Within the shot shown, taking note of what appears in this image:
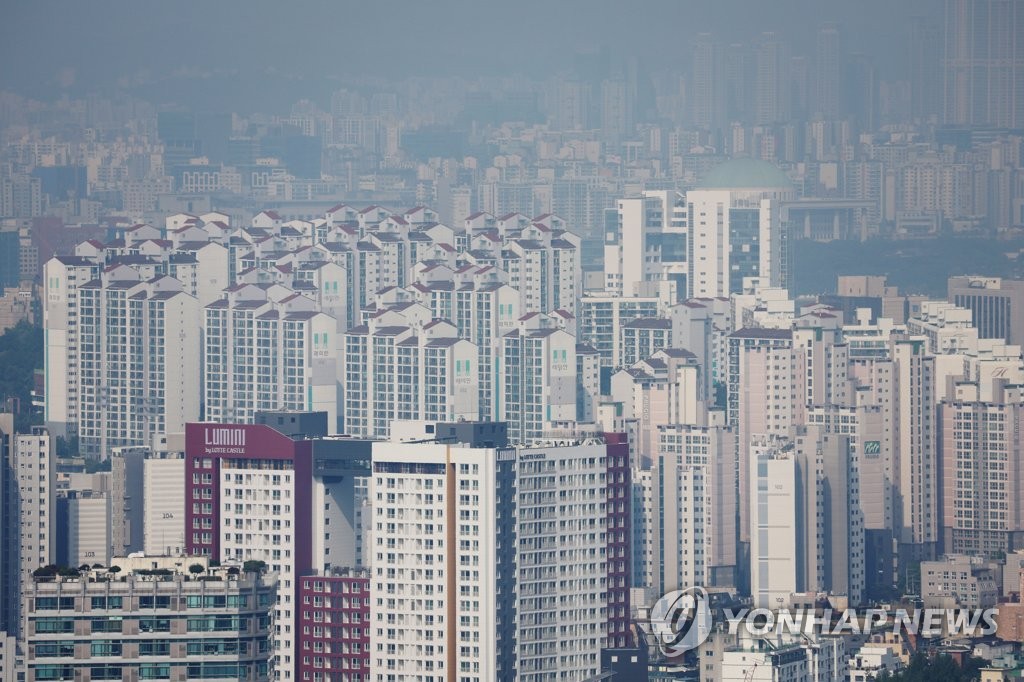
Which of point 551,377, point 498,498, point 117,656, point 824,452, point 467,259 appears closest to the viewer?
point 117,656

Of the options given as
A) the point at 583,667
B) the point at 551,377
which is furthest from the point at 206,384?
the point at 583,667

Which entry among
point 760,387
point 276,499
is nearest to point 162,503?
point 276,499

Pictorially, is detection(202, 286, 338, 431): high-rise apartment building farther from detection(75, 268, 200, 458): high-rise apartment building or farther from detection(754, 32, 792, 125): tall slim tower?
detection(754, 32, 792, 125): tall slim tower

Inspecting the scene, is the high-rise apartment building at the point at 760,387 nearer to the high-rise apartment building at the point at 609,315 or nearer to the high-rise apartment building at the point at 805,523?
the high-rise apartment building at the point at 805,523

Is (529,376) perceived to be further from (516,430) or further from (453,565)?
(453,565)

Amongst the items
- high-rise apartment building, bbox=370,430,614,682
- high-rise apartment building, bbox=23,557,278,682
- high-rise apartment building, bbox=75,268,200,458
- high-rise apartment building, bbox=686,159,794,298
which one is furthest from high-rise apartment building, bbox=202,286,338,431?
high-rise apartment building, bbox=23,557,278,682

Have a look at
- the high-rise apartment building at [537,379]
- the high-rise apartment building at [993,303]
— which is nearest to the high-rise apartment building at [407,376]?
the high-rise apartment building at [537,379]

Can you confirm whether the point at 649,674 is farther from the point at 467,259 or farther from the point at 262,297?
the point at 467,259

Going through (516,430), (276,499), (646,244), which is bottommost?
(276,499)
